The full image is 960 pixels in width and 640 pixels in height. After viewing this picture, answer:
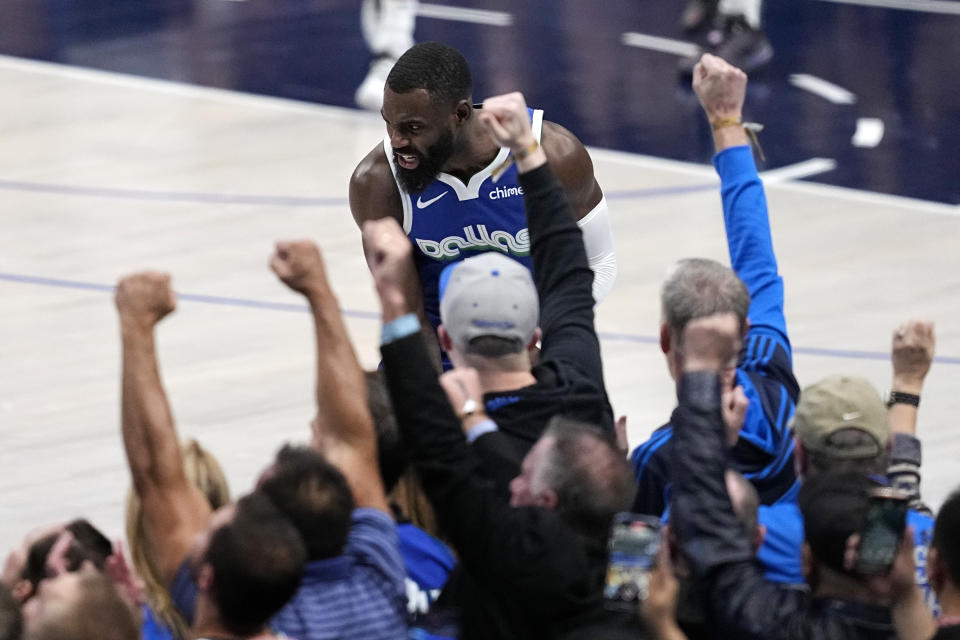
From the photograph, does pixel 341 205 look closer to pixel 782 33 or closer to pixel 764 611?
pixel 782 33

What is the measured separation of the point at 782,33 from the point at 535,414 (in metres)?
12.7

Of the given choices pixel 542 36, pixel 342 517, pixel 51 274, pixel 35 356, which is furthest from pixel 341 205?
pixel 342 517

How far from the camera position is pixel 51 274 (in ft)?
35.5

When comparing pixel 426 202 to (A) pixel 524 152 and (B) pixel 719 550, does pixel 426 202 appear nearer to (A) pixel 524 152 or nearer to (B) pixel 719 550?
(A) pixel 524 152

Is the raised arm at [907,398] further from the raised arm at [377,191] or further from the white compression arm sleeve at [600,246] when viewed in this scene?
the raised arm at [377,191]

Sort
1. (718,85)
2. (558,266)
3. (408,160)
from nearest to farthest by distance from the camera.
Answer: (558,266) < (718,85) < (408,160)

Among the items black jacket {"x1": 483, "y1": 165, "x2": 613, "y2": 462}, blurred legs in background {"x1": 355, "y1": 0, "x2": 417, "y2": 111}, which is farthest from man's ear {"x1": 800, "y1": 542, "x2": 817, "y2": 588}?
blurred legs in background {"x1": 355, "y1": 0, "x2": 417, "y2": 111}

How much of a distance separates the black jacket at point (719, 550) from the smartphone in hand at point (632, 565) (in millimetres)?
148

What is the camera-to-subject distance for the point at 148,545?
439 cm

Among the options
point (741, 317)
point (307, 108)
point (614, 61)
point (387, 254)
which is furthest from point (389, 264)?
point (614, 61)

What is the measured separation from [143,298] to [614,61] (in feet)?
39.3

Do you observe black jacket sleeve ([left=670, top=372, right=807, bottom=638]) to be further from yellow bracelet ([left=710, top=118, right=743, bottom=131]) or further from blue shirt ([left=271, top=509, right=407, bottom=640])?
yellow bracelet ([left=710, top=118, right=743, bottom=131])

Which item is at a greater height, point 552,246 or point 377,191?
point 552,246

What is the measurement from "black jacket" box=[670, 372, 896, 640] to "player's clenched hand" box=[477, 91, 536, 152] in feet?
3.42
